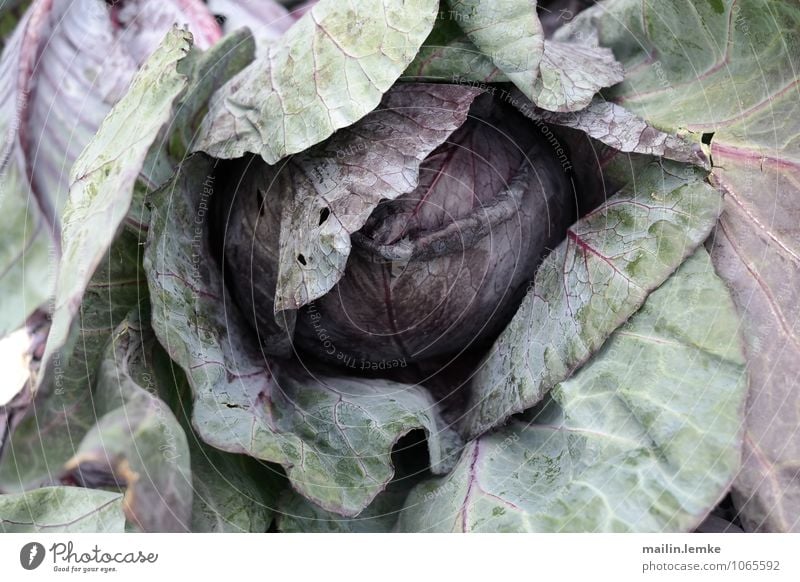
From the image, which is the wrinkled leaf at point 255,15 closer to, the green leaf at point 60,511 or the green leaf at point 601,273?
the green leaf at point 601,273

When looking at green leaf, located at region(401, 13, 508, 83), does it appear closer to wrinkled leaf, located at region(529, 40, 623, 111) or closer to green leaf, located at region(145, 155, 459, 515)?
wrinkled leaf, located at region(529, 40, 623, 111)

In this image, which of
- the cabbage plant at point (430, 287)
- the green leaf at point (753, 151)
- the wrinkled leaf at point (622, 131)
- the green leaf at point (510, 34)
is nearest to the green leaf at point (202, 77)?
the cabbage plant at point (430, 287)

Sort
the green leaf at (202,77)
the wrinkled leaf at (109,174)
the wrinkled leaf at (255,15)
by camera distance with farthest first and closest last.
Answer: the wrinkled leaf at (255,15) < the green leaf at (202,77) < the wrinkled leaf at (109,174)

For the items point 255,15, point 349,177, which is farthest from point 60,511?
point 255,15

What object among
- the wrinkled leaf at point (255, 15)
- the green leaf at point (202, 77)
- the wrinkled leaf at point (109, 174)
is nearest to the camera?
the wrinkled leaf at point (109, 174)

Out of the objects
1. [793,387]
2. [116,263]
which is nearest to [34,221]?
[116,263]

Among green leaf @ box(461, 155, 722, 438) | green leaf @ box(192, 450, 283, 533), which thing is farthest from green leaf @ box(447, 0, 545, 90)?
green leaf @ box(192, 450, 283, 533)
